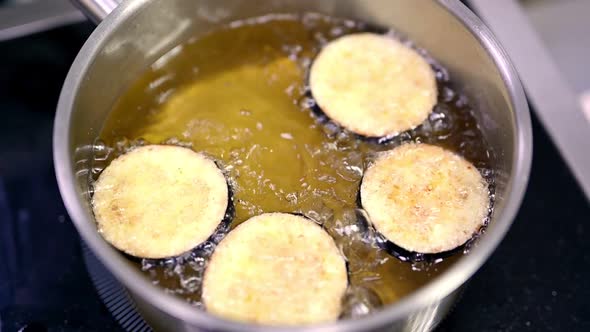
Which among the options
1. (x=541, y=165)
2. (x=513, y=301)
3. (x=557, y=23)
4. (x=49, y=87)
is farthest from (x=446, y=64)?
(x=557, y=23)

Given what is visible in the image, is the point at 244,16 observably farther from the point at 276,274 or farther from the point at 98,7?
the point at 276,274

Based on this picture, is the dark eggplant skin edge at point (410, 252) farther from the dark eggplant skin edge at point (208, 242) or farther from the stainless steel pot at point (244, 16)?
the dark eggplant skin edge at point (208, 242)

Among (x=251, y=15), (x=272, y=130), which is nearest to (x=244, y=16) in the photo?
(x=251, y=15)

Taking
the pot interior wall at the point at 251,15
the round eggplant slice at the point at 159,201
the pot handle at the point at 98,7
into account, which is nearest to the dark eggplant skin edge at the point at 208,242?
the round eggplant slice at the point at 159,201

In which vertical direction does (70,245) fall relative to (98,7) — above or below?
below

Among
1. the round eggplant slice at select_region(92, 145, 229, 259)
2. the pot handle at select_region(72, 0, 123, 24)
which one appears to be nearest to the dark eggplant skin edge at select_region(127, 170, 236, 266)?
the round eggplant slice at select_region(92, 145, 229, 259)
